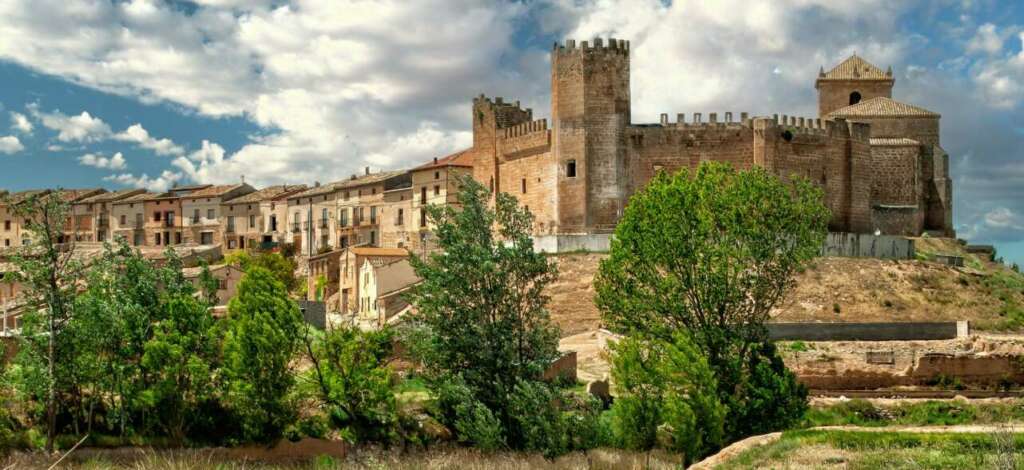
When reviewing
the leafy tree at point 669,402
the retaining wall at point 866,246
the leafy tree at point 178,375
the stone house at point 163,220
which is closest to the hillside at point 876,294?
the retaining wall at point 866,246

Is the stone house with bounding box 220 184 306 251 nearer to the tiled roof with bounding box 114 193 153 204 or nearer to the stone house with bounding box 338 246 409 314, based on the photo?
the tiled roof with bounding box 114 193 153 204

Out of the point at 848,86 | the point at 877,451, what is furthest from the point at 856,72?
the point at 877,451

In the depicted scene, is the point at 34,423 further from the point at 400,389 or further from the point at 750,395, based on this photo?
the point at 750,395

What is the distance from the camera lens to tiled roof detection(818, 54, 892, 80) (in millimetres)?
48844

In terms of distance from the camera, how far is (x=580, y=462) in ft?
59.6

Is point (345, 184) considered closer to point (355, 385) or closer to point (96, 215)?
point (96, 215)

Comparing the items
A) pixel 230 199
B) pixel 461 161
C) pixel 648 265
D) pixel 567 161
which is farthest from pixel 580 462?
pixel 230 199

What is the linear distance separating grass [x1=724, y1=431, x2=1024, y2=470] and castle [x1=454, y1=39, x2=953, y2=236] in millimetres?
21274

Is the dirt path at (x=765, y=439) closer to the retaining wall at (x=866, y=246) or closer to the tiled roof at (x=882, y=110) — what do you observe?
the retaining wall at (x=866, y=246)

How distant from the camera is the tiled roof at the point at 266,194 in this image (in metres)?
61.4

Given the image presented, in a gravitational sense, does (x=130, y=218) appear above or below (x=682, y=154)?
below

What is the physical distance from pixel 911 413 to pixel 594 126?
18.7m

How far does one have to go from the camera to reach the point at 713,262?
22250 millimetres

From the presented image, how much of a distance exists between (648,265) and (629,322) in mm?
1347
